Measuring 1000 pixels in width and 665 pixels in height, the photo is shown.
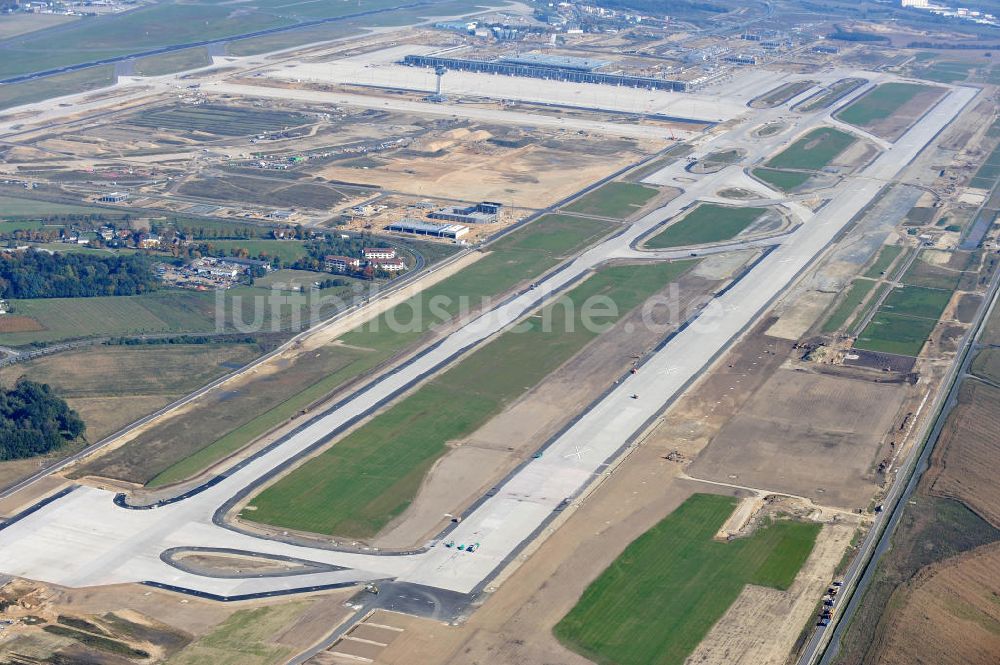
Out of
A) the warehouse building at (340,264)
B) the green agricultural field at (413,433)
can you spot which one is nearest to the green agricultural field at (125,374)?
the green agricultural field at (413,433)

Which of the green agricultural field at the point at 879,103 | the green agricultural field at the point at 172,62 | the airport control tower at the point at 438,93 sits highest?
the green agricultural field at the point at 172,62

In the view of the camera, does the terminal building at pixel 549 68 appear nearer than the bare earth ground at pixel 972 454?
No

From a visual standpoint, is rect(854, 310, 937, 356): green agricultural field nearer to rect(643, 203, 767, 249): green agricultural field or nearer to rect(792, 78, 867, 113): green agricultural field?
rect(643, 203, 767, 249): green agricultural field

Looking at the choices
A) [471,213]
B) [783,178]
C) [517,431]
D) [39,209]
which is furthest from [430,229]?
[783,178]

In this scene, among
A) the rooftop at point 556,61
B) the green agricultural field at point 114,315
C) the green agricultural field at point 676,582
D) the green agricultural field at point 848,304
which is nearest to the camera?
the green agricultural field at point 676,582

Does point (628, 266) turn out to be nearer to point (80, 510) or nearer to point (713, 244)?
point (713, 244)

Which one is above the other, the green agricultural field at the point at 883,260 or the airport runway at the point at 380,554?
the green agricultural field at the point at 883,260

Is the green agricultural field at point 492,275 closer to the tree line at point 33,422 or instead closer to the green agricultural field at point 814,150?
the tree line at point 33,422
